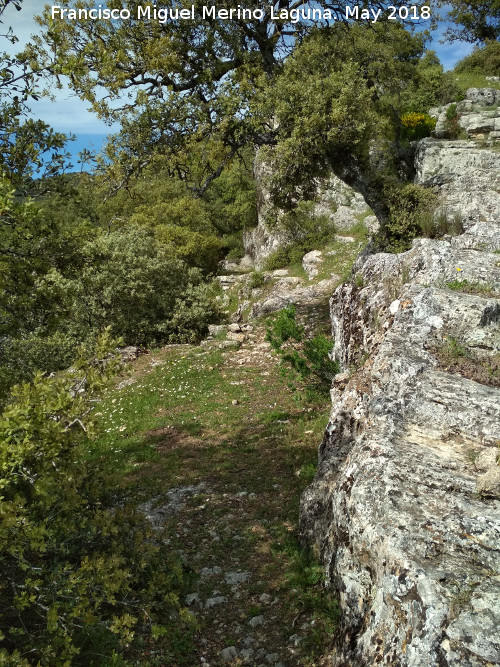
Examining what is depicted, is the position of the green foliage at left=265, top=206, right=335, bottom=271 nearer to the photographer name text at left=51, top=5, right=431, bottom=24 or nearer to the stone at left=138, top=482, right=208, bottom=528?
the photographer name text at left=51, top=5, right=431, bottom=24

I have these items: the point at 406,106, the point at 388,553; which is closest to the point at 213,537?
the point at 388,553

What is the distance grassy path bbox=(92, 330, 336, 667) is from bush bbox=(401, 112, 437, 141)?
671 inches

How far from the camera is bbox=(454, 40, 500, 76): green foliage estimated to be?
35500 mm

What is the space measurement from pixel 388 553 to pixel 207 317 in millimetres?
20706

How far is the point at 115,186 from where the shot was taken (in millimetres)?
15586

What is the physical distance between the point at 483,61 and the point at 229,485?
40.2 meters

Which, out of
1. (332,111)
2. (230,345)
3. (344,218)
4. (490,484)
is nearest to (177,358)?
(230,345)

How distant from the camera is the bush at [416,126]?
89.2ft

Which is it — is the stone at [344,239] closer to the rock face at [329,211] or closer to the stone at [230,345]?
the rock face at [329,211]

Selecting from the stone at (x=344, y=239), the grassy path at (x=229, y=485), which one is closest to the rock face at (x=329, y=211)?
the stone at (x=344, y=239)

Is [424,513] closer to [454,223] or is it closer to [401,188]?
[454,223]

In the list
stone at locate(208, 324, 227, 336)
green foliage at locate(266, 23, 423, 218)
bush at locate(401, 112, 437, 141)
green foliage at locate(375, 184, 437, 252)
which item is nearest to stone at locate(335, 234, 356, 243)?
bush at locate(401, 112, 437, 141)

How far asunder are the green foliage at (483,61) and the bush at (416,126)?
12.1 metres

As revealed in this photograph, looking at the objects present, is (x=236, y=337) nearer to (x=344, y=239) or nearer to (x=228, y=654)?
(x=344, y=239)
